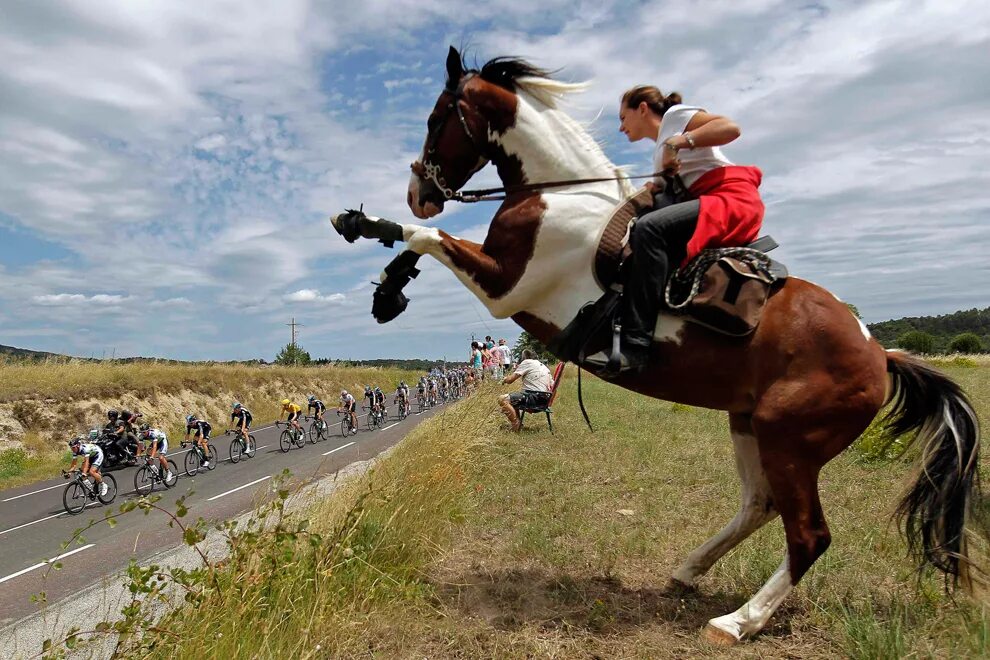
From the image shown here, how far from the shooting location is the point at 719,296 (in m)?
3.51

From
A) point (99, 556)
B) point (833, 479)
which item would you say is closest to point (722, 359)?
point (833, 479)

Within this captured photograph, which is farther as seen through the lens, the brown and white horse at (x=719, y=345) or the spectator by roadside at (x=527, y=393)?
the spectator by roadside at (x=527, y=393)

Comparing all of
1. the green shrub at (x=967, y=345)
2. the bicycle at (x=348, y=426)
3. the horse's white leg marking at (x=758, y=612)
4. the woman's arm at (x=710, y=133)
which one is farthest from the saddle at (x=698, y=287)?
the green shrub at (x=967, y=345)

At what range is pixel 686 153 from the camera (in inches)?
155

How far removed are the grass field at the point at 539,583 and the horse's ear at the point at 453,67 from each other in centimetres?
291

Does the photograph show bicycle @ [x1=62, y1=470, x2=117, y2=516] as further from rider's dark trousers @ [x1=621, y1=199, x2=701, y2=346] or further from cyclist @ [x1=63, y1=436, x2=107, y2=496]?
rider's dark trousers @ [x1=621, y1=199, x2=701, y2=346]

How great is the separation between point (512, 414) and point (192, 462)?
45.1ft

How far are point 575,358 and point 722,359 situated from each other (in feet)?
2.66

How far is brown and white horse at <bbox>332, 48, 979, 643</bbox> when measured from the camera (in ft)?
11.7

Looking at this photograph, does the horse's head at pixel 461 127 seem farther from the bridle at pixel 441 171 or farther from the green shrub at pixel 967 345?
the green shrub at pixel 967 345

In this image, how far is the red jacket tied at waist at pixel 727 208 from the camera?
3.63 m

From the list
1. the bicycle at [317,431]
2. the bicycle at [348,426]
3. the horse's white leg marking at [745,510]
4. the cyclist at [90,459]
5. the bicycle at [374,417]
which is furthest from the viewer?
the bicycle at [374,417]

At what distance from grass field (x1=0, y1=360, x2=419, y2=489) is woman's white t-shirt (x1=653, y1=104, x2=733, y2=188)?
2377cm

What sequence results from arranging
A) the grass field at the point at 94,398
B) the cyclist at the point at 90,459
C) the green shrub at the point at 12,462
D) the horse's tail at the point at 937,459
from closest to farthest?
the horse's tail at the point at 937,459, the cyclist at the point at 90,459, the green shrub at the point at 12,462, the grass field at the point at 94,398
